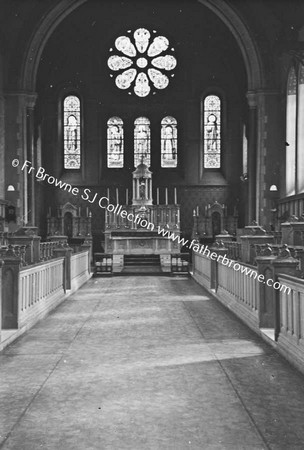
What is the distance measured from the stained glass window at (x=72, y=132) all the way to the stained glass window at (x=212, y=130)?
5.09 metres

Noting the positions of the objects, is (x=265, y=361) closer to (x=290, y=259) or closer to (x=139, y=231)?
(x=290, y=259)

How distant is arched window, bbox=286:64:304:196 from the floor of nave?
1178 centimetres

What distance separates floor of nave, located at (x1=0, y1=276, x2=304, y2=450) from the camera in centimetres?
354

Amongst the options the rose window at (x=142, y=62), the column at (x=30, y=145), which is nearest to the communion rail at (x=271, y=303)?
the column at (x=30, y=145)

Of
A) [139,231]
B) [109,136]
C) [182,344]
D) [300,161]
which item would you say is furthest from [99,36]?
[182,344]

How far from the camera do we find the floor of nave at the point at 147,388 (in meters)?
3.54

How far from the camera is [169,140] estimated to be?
1016 inches

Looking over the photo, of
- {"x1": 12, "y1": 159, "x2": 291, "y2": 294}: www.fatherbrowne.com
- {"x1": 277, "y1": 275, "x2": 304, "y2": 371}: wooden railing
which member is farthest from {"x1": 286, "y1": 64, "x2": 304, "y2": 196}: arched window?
{"x1": 277, "y1": 275, "x2": 304, "y2": 371}: wooden railing

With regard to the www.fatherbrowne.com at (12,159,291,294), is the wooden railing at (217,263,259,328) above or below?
below

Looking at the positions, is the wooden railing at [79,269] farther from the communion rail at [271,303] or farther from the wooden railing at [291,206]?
the wooden railing at [291,206]

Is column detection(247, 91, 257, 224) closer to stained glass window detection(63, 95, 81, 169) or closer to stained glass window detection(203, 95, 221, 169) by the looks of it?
stained glass window detection(203, 95, 221, 169)

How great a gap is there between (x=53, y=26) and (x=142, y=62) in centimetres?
573

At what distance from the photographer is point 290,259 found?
6.20 metres

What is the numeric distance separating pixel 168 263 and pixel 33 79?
25.0 ft
